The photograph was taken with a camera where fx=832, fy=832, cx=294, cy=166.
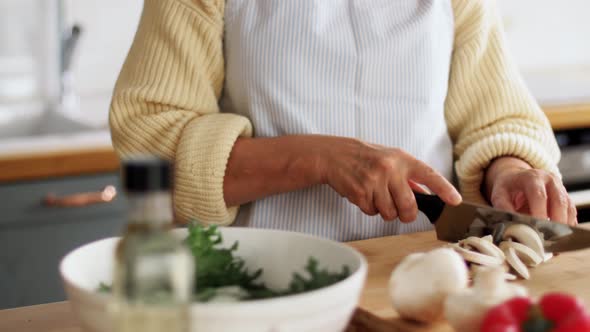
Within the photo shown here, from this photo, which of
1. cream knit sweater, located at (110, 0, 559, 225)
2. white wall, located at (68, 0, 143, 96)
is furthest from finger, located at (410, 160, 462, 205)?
white wall, located at (68, 0, 143, 96)

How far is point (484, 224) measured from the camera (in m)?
1.00

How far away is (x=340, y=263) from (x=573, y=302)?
0.19 meters

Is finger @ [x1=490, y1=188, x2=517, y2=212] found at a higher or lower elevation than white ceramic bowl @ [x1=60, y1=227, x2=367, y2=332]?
lower

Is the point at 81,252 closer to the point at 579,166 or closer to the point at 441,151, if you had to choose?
the point at 441,151

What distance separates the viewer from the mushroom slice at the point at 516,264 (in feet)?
2.97

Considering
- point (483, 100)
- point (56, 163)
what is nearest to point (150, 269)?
point (483, 100)

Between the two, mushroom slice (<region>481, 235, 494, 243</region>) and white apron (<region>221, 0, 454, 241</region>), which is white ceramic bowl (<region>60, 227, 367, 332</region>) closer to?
mushroom slice (<region>481, 235, 494, 243</region>)

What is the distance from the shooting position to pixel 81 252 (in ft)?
2.31

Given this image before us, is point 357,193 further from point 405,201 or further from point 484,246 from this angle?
point 484,246

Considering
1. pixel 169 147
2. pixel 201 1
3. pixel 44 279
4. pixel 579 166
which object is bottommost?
pixel 44 279

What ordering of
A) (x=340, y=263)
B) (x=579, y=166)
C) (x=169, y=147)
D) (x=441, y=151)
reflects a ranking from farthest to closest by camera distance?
1. (x=579, y=166)
2. (x=441, y=151)
3. (x=169, y=147)
4. (x=340, y=263)

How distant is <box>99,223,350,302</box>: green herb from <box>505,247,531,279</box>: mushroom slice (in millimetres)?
280

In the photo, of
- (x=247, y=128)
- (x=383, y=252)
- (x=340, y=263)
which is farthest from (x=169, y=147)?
(x=340, y=263)

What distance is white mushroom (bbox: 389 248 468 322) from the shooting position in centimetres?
69
